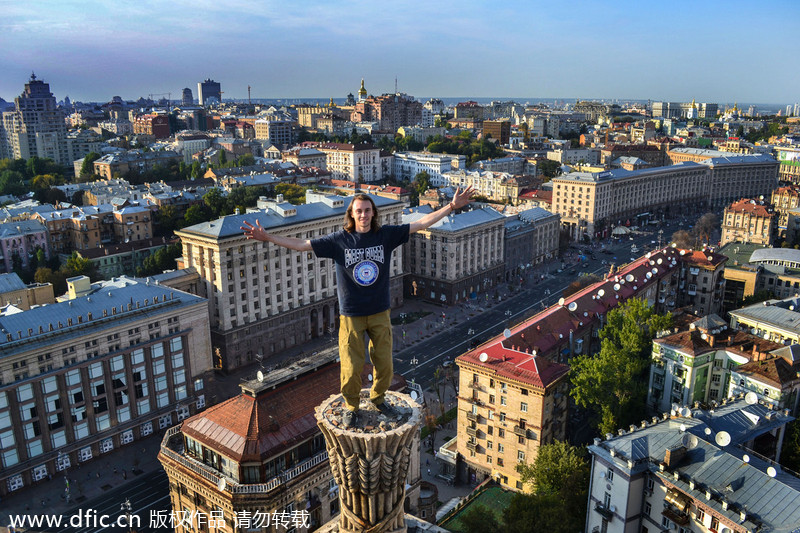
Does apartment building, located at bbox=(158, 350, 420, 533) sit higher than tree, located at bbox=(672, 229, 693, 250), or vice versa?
apartment building, located at bbox=(158, 350, 420, 533)

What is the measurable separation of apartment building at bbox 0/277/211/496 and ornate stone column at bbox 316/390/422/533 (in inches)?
1862

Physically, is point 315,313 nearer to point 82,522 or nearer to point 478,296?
point 478,296

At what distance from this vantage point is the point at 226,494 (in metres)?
37.8

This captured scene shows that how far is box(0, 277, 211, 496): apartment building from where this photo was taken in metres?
54.8

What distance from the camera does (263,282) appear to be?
82500mm

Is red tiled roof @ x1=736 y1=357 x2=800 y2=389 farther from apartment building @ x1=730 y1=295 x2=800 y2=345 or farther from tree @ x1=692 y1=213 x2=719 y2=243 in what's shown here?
tree @ x1=692 y1=213 x2=719 y2=243

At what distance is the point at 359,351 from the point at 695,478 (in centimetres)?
3220

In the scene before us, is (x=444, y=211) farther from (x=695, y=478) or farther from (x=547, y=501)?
(x=547, y=501)

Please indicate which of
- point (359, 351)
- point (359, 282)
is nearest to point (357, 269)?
point (359, 282)

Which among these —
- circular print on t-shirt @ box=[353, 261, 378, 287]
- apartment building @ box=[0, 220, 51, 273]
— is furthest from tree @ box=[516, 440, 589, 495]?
apartment building @ box=[0, 220, 51, 273]

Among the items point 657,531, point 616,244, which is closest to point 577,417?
point 657,531

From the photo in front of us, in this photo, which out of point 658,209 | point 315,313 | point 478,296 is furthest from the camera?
point 658,209

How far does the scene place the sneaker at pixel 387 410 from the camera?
17.0 meters

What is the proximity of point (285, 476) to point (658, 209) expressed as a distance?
164655 mm
